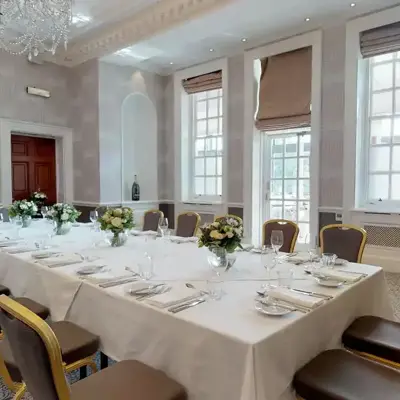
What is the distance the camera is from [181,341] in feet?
4.81

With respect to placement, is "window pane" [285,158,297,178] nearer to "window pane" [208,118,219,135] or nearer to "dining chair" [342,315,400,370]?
"window pane" [208,118,219,135]

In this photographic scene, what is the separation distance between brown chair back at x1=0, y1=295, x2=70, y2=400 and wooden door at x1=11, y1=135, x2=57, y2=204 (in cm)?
606

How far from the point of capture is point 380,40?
4.70m

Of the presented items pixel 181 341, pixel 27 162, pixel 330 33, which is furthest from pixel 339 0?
pixel 27 162

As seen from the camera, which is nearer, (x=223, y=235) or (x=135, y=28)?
(x=223, y=235)

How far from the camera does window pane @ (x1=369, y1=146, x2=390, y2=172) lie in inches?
195

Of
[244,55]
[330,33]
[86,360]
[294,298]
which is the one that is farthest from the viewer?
[244,55]

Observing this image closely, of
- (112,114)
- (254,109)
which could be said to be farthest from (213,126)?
(112,114)

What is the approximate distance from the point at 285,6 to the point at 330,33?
2.78 feet

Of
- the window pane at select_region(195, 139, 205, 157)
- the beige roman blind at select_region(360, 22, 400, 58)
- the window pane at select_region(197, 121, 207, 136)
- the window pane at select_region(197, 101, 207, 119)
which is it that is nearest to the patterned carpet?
the beige roman blind at select_region(360, 22, 400, 58)

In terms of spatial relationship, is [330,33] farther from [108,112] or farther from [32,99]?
[32,99]

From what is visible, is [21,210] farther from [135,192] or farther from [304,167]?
[304,167]

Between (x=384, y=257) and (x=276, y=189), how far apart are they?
1.91 meters

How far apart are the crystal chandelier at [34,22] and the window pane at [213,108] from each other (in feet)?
8.49
